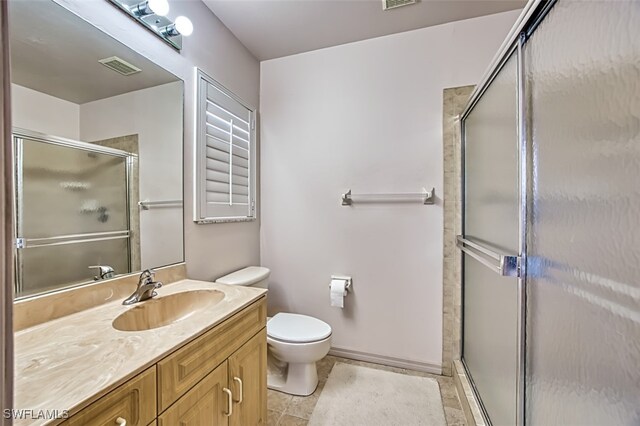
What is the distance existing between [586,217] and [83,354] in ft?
4.49

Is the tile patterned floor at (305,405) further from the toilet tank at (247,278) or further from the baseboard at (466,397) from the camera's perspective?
the toilet tank at (247,278)

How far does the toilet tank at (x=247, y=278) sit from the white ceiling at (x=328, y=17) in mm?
1727

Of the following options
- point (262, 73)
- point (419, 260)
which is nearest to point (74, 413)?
point (419, 260)

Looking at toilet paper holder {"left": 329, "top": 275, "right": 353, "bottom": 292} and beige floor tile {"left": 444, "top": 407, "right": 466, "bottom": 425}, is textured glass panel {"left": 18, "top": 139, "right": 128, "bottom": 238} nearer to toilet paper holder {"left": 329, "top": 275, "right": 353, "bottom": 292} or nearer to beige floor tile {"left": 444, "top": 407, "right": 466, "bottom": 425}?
toilet paper holder {"left": 329, "top": 275, "right": 353, "bottom": 292}

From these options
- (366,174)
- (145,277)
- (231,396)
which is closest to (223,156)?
(145,277)

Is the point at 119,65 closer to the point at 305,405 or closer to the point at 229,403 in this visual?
the point at 229,403

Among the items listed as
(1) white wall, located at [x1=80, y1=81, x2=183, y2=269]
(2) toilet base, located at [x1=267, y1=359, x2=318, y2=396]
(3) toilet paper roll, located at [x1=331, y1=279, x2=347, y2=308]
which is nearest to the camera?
(1) white wall, located at [x1=80, y1=81, x2=183, y2=269]

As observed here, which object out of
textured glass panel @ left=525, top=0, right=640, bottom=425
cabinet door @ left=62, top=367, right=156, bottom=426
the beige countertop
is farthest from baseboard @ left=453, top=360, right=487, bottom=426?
cabinet door @ left=62, top=367, right=156, bottom=426

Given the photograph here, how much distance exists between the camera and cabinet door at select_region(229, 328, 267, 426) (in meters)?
1.09

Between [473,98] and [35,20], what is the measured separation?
201 centimetres

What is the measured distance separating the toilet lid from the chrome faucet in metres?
0.74

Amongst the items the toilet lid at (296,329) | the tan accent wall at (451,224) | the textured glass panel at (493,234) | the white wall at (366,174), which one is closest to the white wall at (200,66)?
the white wall at (366,174)

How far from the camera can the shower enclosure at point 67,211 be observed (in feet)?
3.00

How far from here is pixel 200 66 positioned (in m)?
1.67
